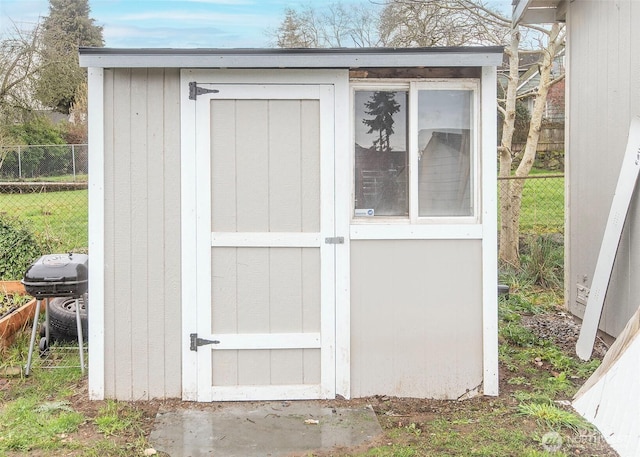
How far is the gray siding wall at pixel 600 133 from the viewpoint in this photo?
448cm

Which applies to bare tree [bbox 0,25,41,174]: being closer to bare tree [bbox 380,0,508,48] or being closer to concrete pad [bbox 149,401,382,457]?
bare tree [bbox 380,0,508,48]

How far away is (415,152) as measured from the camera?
3.70 m

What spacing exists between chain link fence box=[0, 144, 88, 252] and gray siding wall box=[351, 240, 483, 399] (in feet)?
14.0

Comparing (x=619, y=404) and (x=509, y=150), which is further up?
(x=509, y=150)

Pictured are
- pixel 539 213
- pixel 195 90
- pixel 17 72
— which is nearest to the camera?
pixel 195 90

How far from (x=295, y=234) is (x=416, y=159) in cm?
88

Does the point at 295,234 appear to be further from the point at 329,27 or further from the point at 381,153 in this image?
the point at 329,27

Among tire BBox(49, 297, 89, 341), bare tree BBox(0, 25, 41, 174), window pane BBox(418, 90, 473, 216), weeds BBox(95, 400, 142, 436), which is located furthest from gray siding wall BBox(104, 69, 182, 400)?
bare tree BBox(0, 25, 41, 174)

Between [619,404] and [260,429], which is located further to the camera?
[260,429]

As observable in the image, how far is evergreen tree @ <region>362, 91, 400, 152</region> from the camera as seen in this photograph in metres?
3.72

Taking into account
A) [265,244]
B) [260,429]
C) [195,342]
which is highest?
[265,244]

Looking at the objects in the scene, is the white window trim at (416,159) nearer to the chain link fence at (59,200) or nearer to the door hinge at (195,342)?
the door hinge at (195,342)

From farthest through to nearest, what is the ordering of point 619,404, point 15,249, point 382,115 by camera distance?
point 15,249 < point 382,115 < point 619,404

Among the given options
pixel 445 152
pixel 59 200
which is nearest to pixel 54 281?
pixel 445 152
